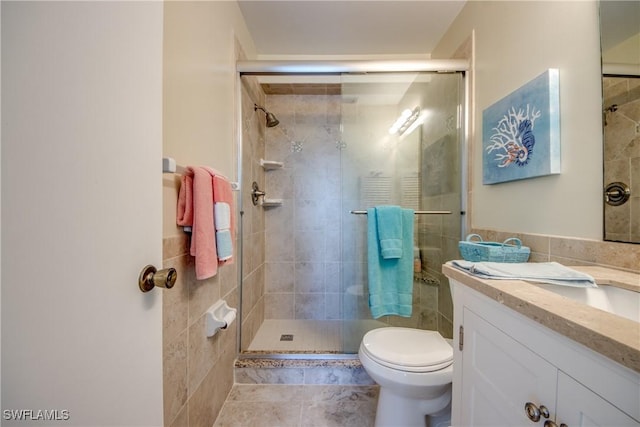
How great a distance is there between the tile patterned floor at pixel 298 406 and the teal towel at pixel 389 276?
19.0 inches

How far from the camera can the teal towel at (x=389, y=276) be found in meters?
1.56

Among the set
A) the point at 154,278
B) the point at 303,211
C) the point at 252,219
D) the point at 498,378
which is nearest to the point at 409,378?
the point at 498,378

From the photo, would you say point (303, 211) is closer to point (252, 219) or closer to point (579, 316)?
point (252, 219)

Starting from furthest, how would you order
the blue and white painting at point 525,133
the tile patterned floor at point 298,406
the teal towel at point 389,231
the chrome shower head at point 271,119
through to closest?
the chrome shower head at point 271,119, the teal towel at point 389,231, the tile patterned floor at point 298,406, the blue and white painting at point 525,133

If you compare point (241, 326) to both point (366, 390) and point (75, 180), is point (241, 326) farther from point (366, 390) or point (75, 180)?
point (75, 180)

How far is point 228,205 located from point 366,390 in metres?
1.39

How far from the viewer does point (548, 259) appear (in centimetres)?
96

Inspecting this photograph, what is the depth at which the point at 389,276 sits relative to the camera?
1.59m

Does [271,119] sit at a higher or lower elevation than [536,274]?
higher

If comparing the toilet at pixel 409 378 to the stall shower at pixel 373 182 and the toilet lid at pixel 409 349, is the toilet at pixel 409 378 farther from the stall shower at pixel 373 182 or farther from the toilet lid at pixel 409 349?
the stall shower at pixel 373 182

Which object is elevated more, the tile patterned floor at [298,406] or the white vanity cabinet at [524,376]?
the white vanity cabinet at [524,376]

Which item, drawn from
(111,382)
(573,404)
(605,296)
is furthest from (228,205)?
(605,296)

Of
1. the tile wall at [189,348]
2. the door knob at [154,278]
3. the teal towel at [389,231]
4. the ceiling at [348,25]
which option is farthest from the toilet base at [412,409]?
the ceiling at [348,25]

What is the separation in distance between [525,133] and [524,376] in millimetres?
1018
